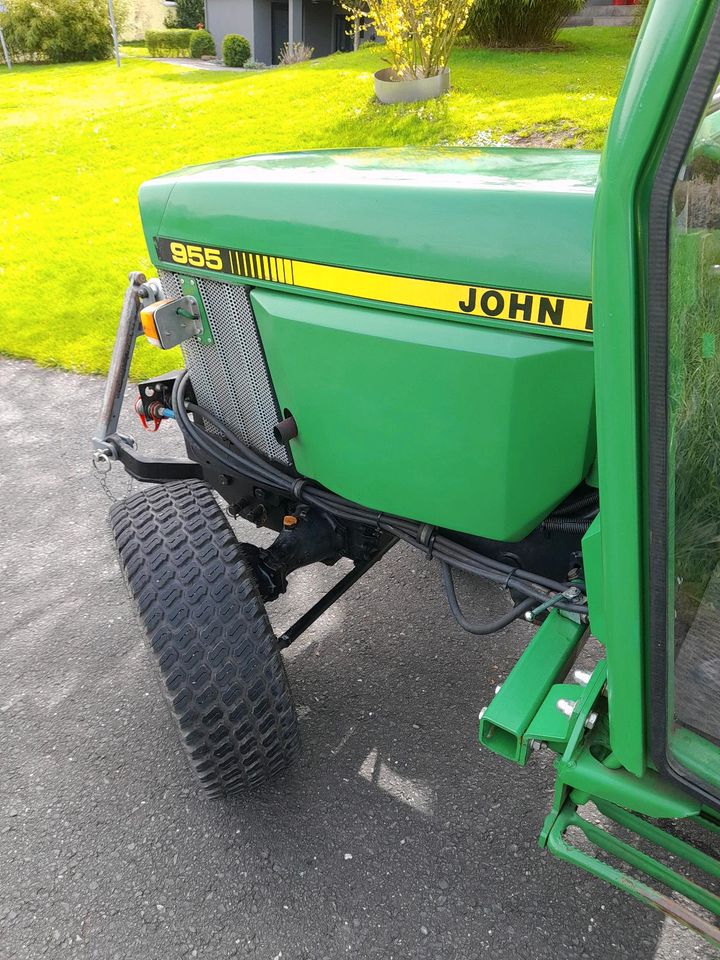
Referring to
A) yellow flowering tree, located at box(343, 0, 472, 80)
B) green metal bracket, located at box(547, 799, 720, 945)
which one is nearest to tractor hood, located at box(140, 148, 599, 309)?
green metal bracket, located at box(547, 799, 720, 945)

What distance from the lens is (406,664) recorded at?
7.80 ft

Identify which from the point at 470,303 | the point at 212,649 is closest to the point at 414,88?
the point at 470,303

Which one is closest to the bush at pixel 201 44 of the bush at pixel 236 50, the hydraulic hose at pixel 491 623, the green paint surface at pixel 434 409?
the bush at pixel 236 50

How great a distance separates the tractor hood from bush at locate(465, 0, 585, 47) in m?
10.6

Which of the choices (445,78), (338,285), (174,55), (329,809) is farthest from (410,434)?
(174,55)

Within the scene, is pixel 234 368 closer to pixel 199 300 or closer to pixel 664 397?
pixel 199 300

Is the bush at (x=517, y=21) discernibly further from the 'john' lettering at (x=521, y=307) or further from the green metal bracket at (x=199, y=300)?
the 'john' lettering at (x=521, y=307)

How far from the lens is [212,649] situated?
5.65 ft

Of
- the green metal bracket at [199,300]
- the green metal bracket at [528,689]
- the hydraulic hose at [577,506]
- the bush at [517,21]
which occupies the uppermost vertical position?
the green metal bracket at [199,300]

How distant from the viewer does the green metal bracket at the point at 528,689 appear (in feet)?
4.80

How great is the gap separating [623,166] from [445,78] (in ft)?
28.6

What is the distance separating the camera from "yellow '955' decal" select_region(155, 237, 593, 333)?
1324 mm

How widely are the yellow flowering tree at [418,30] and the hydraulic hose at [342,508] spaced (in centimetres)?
675

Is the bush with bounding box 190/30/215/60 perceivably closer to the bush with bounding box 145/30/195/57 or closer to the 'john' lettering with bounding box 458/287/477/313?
the bush with bounding box 145/30/195/57
